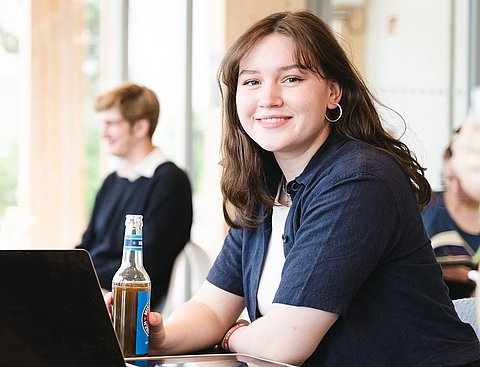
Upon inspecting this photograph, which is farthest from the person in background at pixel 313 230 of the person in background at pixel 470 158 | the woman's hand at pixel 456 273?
the woman's hand at pixel 456 273

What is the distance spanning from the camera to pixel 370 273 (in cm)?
168

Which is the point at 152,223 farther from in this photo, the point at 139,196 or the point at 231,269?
the point at 231,269

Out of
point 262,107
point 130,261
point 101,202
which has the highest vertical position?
point 262,107

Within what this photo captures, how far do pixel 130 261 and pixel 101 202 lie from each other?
96.8 inches

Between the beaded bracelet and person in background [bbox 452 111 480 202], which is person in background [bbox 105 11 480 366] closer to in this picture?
the beaded bracelet

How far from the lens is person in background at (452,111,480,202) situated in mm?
820

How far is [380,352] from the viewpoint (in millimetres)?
1635

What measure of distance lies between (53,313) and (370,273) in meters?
0.65

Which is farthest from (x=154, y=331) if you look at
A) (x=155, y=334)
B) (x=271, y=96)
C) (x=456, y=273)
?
(x=456, y=273)

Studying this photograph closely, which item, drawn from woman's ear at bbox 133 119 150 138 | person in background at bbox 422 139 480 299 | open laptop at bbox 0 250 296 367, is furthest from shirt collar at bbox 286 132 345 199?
woman's ear at bbox 133 119 150 138

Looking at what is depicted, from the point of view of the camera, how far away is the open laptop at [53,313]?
4.09ft

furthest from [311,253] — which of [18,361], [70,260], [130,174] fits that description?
[130,174]

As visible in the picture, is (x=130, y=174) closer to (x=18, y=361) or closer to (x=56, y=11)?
(x=56, y=11)

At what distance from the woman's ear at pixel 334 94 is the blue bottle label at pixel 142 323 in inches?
→ 23.1
